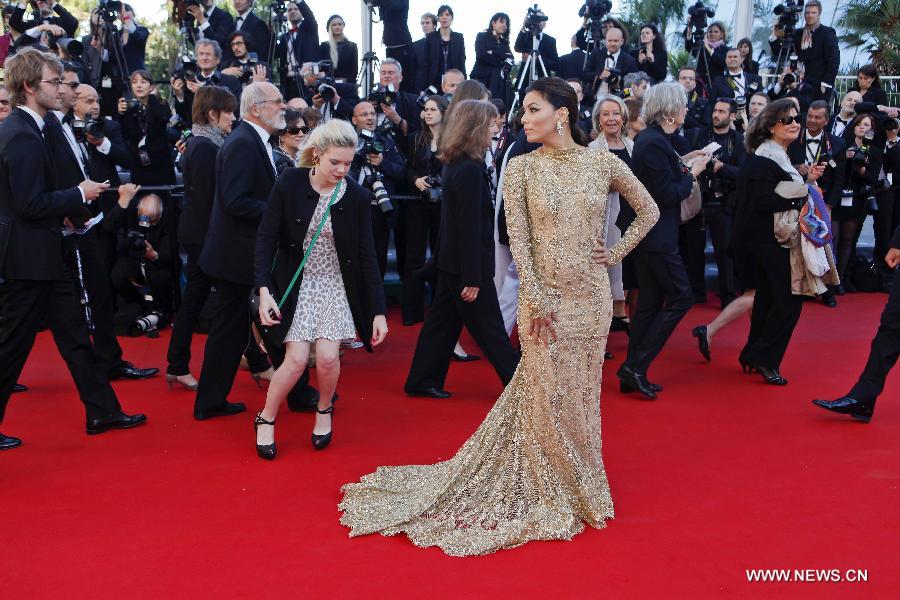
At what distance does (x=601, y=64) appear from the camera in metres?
10.1

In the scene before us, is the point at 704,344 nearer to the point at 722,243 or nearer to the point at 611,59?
the point at 722,243

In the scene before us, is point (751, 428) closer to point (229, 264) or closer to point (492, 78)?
point (229, 264)

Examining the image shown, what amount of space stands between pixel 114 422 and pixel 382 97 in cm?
406

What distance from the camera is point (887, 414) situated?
17.0 ft

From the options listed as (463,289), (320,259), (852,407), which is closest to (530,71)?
(463,289)

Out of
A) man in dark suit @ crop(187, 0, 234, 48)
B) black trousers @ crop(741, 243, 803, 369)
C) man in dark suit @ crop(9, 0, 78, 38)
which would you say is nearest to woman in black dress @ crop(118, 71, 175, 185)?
man in dark suit @ crop(9, 0, 78, 38)

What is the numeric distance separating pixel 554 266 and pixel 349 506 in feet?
4.00

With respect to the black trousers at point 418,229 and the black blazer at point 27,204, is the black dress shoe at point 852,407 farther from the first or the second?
the black blazer at point 27,204

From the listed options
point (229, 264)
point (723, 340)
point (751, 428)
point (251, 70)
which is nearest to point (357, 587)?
point (229, 264)

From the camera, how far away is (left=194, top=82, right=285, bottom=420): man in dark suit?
479cm

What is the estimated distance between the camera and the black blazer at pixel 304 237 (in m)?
4.31

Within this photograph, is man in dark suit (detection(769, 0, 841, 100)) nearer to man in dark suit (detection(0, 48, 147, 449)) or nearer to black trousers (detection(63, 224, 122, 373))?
black trousers (detection(63, 224, 122, 373))

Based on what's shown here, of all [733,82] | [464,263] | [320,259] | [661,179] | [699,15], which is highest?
[699,15]

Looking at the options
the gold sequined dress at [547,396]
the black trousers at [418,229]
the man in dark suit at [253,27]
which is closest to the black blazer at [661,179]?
the gold sequined dress at [547,396]
